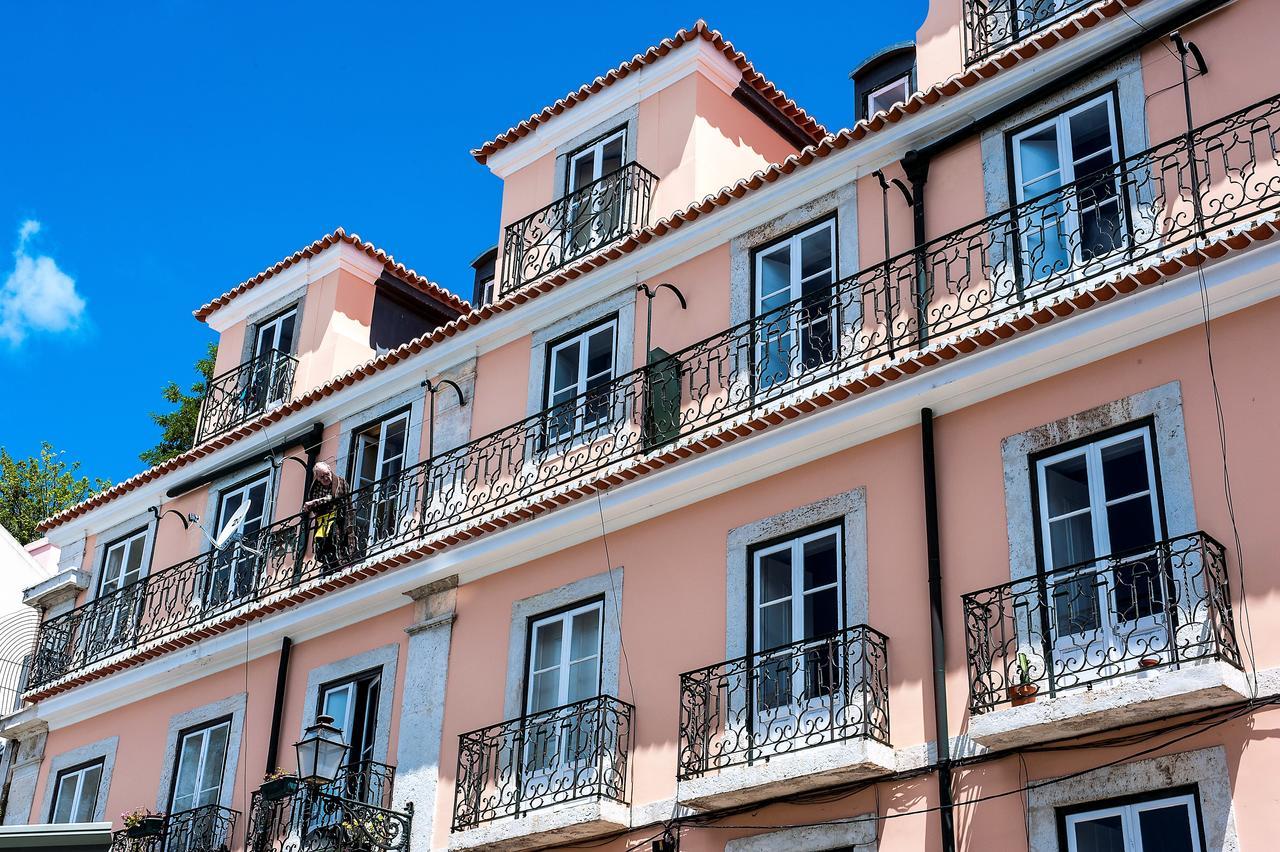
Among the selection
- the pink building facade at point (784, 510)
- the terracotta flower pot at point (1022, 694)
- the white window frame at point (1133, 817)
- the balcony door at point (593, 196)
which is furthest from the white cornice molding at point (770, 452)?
the balcony door at point (593, 196)

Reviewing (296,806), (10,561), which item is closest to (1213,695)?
(296,806)

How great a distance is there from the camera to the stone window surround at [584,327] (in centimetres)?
1578

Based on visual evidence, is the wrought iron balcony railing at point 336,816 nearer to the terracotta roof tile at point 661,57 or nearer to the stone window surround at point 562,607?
the stone window surround at point 562,607

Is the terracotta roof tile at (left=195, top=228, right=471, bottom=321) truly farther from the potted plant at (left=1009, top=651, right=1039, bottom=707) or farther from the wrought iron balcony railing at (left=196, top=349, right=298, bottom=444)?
the potted plant at (left=1009, top=651, right=1039, bottom=707)

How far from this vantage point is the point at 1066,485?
11.9 m

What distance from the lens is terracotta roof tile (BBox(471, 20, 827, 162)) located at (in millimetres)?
17266

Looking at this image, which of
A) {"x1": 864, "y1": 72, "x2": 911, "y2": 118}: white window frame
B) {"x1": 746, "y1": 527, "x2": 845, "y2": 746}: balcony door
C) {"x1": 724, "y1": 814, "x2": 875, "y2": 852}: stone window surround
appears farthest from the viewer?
{"x1": 864, "y1": 72, "x2": 911, "y2": 118}: white window frame

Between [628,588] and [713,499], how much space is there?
108 centimetres

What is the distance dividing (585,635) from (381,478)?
3.92 m

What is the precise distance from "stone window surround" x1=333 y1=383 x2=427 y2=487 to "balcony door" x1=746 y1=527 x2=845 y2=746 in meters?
4.93

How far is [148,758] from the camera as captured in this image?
18.0 meters

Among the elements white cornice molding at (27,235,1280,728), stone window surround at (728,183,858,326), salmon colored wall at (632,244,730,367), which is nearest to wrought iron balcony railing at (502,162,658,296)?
salmon colored wall at (632,244,730,367)

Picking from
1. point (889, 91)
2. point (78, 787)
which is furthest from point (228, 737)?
point (889, 91)

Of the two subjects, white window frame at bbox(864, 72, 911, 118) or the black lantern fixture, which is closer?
the black lantern fixture
